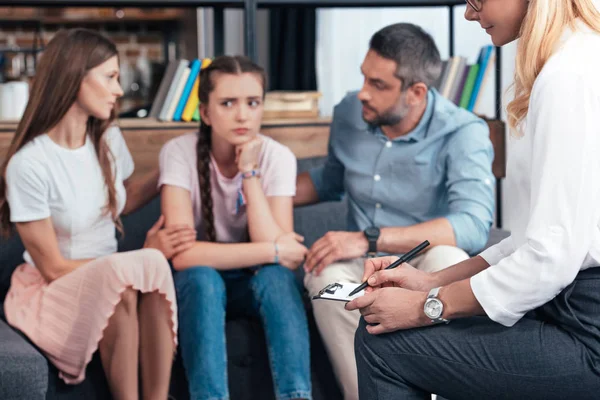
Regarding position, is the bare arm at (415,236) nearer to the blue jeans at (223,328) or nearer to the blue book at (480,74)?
the blue jeans at (223,328)

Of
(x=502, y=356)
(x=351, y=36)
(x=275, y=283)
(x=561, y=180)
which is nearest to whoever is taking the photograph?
(x=561, y=180)

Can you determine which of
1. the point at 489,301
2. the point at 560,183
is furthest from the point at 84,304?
the point at 560,183

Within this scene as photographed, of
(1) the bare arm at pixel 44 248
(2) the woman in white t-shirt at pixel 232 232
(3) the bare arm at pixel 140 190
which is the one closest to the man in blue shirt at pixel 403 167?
(2) the woman in white t-shirt at pixel 232 232

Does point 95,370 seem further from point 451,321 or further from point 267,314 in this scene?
point 451,321

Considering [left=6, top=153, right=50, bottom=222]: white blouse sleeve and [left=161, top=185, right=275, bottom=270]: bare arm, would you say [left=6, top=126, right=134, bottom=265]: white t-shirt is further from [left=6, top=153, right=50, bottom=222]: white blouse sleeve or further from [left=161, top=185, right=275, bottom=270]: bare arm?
[left=161, top=185, right=275, bottom=270]: bare arm

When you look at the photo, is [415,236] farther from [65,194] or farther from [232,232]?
[65,194]

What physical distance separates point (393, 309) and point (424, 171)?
0.97m

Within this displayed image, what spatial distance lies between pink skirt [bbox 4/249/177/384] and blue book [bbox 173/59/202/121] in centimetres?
84

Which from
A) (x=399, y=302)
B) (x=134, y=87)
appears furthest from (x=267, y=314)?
(x=134, y=87)

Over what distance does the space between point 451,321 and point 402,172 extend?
0.98 meters

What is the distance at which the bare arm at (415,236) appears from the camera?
2.17 metres

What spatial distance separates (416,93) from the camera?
2.31 meters

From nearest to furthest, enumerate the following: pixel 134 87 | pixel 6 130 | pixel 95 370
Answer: pixel 95 370, pixel 6 130, pixel 134 87

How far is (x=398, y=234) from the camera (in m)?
2.18
